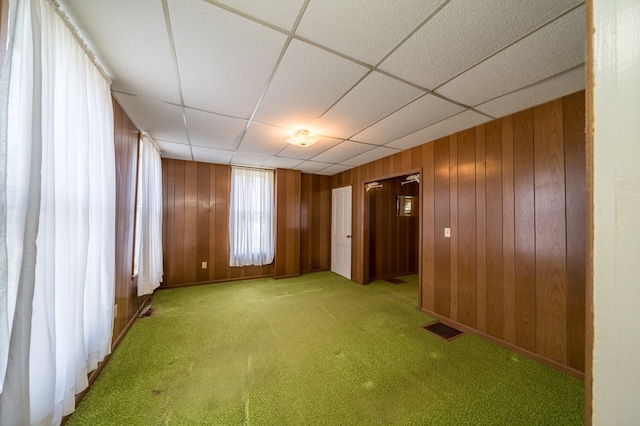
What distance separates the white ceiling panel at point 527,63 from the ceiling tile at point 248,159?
302 cm

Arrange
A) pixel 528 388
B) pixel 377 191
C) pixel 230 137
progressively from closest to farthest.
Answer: pixel 528 388 → pixel 230 137 → pixel 377 191

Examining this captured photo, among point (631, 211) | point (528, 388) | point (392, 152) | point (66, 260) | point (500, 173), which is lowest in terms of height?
point (528, 388)

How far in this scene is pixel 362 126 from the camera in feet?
8.70

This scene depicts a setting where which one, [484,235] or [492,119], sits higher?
[492,119]

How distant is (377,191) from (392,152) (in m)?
1.36

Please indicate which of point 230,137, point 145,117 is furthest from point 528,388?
point 145,117

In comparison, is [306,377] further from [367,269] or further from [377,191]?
[377,191]

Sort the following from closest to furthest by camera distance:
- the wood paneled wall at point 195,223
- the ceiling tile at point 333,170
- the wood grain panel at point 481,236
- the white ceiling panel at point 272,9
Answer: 1. the white ceiling panel at point 272,9
2. the wood grain panel at point 481,236
3. the wood paneled wall at point 195,223
4. the ceiling tile at point 333,170

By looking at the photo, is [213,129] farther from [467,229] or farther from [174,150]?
[467,229]

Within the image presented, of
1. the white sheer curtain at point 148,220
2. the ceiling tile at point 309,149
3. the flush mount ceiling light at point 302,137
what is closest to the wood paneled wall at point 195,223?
the white sheer curtain at point 148,220

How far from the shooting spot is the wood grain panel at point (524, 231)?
2.19 metres

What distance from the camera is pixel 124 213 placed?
7.84 feet

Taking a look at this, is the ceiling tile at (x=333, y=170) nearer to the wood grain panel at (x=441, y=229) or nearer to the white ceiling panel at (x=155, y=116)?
the wood grain panel at (x=441, y=229)

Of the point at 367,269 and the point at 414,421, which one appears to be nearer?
the point at 414,421
